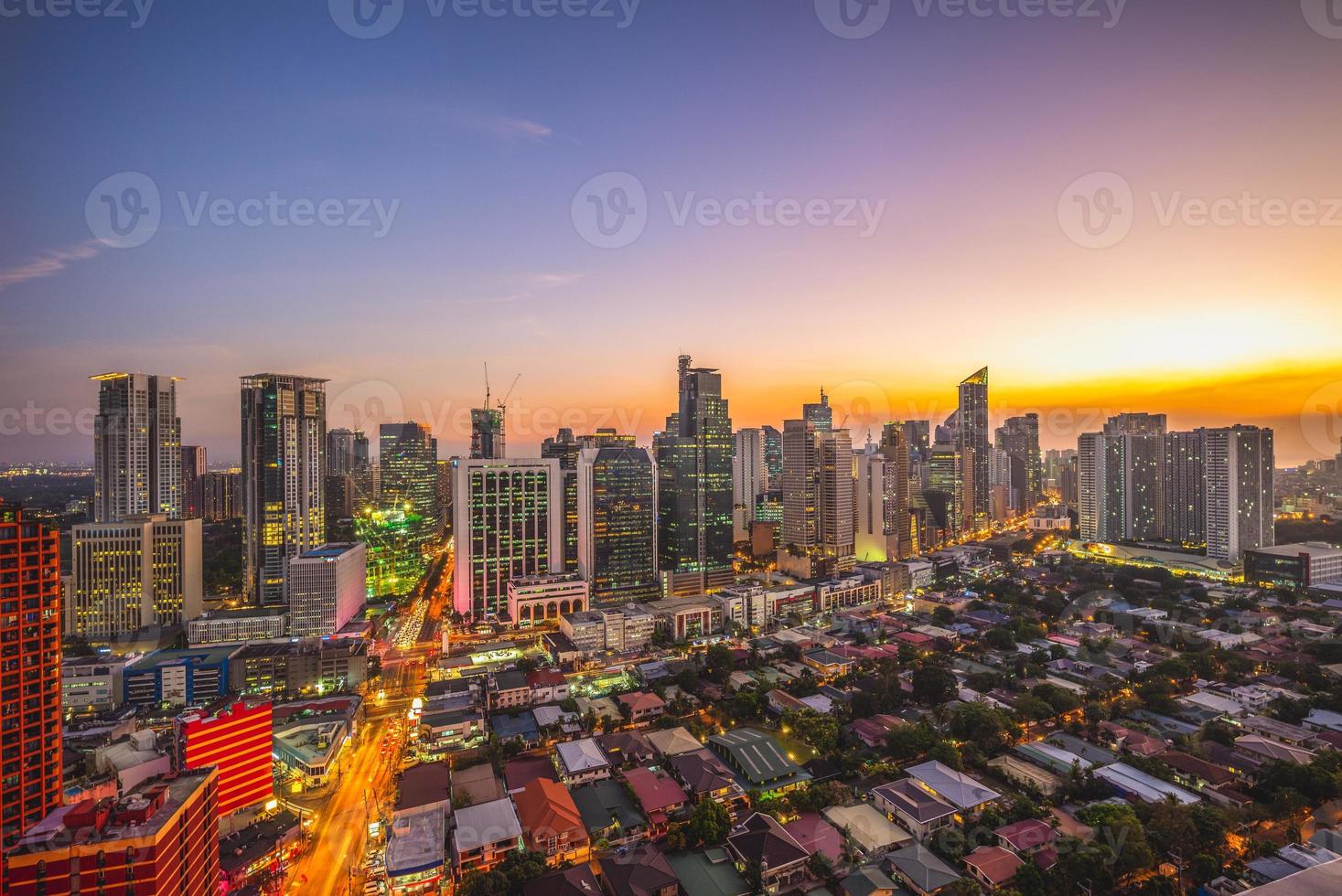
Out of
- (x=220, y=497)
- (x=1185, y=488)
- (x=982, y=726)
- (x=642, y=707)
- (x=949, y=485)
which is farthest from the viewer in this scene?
(x=949, y=485)

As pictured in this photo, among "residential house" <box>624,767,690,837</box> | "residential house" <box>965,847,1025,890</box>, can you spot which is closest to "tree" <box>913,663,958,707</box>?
"residential house" <box>965,847,1025,890</box>

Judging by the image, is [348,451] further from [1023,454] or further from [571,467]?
[1023,454]

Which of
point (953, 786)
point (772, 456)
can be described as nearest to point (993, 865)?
point (953, 786)

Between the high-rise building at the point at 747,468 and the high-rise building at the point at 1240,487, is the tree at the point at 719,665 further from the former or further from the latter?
the high-rise building at the point at 1240,487

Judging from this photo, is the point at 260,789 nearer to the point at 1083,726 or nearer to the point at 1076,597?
the point at 1083,726

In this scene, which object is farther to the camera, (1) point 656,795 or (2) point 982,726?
(2) point 982,726
